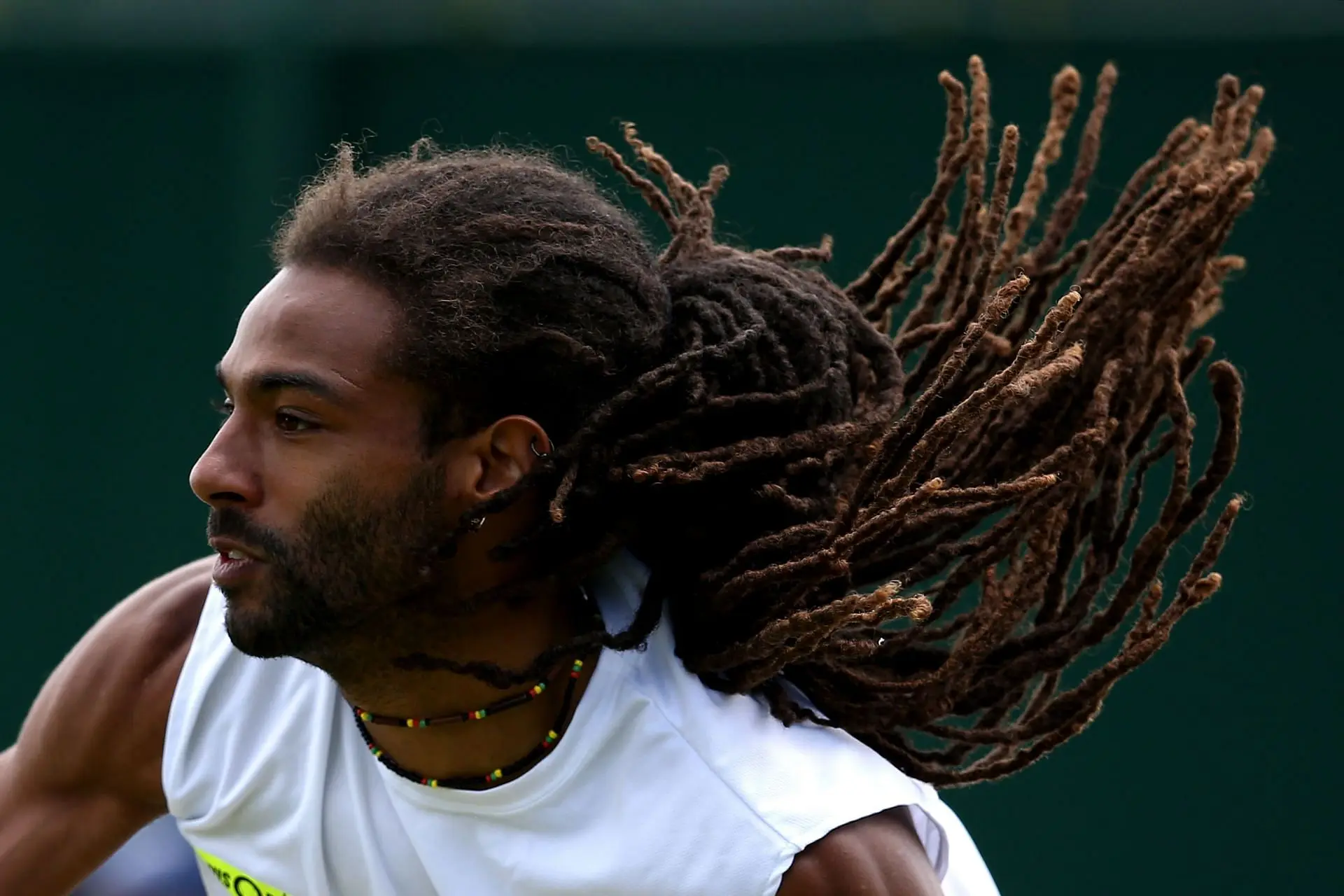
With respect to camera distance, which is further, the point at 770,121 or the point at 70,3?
the point at 70,3

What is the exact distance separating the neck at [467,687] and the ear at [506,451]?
6.0 inches

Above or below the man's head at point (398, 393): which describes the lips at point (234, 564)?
below

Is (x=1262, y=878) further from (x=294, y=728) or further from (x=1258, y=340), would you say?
(x=294, y=728)

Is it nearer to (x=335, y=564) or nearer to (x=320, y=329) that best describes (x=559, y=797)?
(x=335, y=564)

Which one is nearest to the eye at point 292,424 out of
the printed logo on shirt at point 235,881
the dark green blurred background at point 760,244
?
the printed logo on shirt at point 235,881

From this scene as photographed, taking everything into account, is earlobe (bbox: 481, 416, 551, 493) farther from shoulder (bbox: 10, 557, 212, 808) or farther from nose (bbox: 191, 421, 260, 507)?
shoulder (bbox: 10, 557, 212, 808)

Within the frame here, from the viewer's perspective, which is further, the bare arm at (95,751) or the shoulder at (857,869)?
the bare arm at (95,751)

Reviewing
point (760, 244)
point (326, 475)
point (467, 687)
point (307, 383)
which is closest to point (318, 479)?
point (326, 475)

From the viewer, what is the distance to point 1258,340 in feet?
13.3

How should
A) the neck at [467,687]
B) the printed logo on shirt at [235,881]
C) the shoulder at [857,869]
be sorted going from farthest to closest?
the printed logo on shirt at [235,881], the neck at [467,687], the shoulder at [857,869]

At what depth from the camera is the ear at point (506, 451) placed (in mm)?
2193

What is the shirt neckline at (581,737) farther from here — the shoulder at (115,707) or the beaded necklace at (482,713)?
the shoulder at (115,707)

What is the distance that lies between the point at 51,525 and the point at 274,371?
342cm

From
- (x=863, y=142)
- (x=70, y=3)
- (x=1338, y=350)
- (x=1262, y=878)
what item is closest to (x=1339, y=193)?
(x=1338, y=350)
